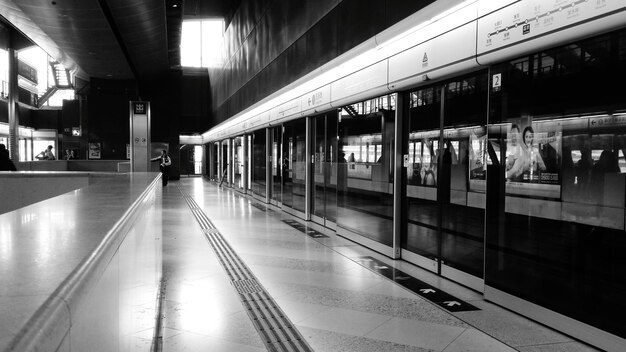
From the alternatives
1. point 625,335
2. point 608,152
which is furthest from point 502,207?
point 625,335

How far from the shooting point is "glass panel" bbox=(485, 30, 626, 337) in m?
2.85

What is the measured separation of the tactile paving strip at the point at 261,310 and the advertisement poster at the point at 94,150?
48.3ft

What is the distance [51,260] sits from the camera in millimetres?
805

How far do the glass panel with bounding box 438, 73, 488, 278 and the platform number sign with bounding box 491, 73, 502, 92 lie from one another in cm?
37

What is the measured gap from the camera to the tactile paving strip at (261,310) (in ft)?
9.73

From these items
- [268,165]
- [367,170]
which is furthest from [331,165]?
[268,165]

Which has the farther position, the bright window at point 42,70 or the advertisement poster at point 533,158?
the bright window at point 42,70

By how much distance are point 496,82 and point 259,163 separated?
10049mm

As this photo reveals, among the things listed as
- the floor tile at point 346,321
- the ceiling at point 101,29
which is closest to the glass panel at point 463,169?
the floor tile at point 346,321

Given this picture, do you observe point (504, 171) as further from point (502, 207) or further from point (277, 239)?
point (277, 239)

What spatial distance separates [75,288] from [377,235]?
5454 mm

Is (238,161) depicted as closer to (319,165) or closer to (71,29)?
(71,29)

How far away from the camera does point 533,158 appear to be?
3451mm

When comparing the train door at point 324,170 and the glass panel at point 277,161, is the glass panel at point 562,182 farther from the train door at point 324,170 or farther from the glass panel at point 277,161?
the glass panel at point 277,161
